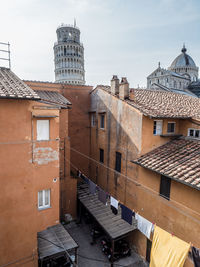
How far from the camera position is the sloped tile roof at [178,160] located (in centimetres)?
970

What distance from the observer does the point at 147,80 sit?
204 ft

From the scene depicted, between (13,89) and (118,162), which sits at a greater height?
(13,89)

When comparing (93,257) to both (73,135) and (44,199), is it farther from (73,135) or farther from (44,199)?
(73,135)

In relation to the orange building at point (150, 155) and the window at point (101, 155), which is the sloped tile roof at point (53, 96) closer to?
the orange building at point (150, 155)

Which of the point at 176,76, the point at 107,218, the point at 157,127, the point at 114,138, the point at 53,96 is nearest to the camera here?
the point at 157,127

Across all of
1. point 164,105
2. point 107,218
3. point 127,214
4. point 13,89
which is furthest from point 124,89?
point 107,218

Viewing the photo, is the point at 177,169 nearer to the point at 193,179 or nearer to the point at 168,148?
the point at 193,179

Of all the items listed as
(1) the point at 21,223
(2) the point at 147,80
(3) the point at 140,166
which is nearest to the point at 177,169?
(3) the point at 140,166

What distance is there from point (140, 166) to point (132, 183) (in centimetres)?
186

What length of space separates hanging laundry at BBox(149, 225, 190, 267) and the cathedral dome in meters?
74.9

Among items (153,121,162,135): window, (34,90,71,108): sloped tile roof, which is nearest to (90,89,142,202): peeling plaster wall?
(153,121,162,135): window

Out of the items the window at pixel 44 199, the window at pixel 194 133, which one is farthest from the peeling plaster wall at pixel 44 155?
the window at pixel 194 133

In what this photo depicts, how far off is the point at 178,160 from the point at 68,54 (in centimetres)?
6733

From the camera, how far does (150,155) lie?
13133 mm
